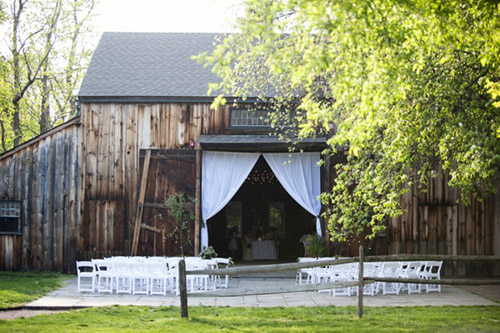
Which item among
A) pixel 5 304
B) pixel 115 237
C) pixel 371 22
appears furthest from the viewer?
pixel 115 237

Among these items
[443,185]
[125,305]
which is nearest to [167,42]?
[443,185]

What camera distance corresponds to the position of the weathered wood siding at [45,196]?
17000 mm

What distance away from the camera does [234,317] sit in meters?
10.5

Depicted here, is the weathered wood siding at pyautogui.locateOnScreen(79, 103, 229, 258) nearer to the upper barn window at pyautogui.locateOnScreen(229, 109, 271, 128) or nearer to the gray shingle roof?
the gray shingle roof

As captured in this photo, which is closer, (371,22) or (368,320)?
(371,22)

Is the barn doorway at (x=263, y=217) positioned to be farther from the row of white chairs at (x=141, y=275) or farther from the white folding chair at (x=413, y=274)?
the white folding chair at (x=413, y=274)

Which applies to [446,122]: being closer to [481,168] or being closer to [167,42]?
[481,168]

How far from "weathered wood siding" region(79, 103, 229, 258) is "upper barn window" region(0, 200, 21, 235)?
1788mm

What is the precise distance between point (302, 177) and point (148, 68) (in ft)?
18.6

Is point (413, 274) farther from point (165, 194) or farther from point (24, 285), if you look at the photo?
point (24, 285)

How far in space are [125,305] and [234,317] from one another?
2.37 m

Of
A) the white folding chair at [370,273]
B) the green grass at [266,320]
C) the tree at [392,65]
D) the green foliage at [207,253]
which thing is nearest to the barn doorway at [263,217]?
the green foliage at [207,253]

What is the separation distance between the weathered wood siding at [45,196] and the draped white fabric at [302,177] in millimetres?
5382

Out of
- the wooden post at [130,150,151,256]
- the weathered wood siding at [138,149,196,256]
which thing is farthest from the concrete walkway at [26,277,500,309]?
the weathered wood siding at [138,149,196,256]
